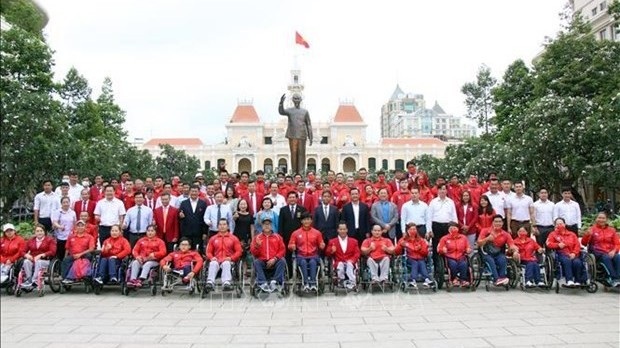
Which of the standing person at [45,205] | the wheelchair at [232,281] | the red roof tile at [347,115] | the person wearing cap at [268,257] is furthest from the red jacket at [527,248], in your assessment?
the red roof tile at [347,115]

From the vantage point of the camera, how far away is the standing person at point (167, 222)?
323 inches

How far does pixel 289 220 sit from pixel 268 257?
0.87 meters

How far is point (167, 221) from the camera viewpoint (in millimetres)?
8188

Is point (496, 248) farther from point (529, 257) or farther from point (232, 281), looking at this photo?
point (232, 281)

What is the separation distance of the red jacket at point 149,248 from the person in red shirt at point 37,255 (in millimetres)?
1204

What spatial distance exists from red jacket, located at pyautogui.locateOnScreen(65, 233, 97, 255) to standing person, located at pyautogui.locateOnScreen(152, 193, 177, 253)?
39.1 inches

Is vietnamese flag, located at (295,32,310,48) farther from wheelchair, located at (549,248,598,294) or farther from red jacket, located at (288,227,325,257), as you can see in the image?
wheelchair, located at (549,248,598,294)

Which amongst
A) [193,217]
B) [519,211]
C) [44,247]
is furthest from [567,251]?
[44,247]

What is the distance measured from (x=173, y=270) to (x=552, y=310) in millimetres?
4981

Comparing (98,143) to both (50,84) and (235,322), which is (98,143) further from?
(235,322)

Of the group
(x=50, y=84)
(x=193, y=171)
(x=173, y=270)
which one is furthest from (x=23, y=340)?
(x=193, y=171)

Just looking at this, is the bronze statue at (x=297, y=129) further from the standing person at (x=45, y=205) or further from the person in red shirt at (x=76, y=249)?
the person in red shirt at (x=76, y=249)

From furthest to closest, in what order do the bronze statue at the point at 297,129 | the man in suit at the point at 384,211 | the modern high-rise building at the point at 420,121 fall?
the modern high-rise building at the point at 420,121, the bronze statue at the point at 297,129, the man in suit at the point at 384,211

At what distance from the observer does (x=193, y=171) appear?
146 ft
